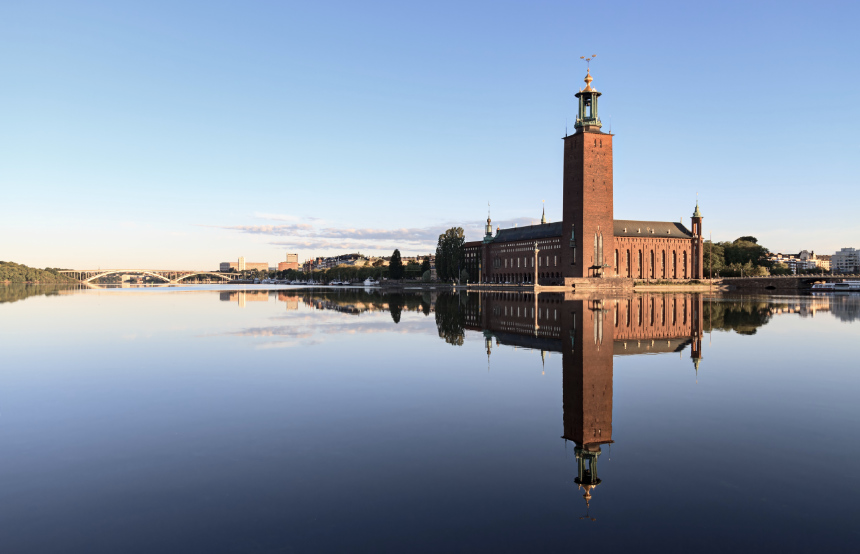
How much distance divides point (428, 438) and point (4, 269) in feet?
666

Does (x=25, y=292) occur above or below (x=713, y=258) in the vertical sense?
below

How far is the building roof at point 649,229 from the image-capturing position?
120250mm

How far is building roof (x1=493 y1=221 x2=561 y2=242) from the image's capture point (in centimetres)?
12088

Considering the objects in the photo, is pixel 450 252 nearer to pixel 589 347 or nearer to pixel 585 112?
Answer: pixel 585 112

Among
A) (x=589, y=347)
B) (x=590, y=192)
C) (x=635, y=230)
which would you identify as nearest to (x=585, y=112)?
(x=590, y=192)

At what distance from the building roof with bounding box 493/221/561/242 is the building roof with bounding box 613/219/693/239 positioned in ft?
41.3

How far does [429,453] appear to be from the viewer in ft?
25.0

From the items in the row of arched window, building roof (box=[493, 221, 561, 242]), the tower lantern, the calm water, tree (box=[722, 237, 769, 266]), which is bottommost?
the calm water

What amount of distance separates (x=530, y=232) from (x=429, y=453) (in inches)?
4917

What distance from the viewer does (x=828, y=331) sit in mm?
25641

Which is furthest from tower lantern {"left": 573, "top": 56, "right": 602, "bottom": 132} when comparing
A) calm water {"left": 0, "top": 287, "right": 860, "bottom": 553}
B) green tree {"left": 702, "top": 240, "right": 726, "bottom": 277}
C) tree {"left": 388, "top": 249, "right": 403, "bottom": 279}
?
calm water {"left": 0, "top": 287, "right": 860, "bottom": 553}

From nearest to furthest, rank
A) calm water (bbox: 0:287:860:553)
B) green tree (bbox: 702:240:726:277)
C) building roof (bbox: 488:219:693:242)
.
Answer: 1. calm water (bbox: 0:287:860:553)
2. building roof (bbox: 488:219:693:242)
3. green tree (bbox: 702:240:726:277)

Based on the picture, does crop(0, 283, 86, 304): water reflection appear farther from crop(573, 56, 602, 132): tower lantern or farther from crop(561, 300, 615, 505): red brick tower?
crop(573, 56, 602, 132): tower lantern

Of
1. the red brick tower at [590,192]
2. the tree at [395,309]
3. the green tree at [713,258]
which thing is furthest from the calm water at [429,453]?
the green tree at [713,258]
